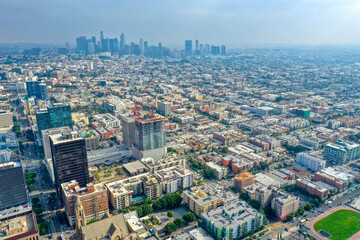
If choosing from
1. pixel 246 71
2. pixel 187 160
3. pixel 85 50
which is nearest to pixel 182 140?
pixel 187 160

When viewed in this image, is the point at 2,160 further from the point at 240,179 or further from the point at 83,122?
the point at 240,179

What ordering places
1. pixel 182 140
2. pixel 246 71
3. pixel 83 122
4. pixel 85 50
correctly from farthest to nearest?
pixel 85 50
pixel 246 71
pixel 83 122
pixel 182 140

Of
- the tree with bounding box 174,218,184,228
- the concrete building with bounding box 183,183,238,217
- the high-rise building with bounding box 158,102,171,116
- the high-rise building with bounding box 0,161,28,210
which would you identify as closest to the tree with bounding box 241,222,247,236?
the concrete building with bounding box 183,183,238,217

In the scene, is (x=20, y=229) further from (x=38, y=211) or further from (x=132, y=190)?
(x=132, y=190)

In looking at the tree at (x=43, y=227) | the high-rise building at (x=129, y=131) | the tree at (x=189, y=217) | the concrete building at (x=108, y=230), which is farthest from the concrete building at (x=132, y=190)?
the high-rise building at (x=129, y=131)

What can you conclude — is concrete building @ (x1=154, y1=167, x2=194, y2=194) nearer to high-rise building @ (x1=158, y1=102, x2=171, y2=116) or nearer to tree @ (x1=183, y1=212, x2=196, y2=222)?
tree @ (x1=183, y1=212, x2=196, y2=222)

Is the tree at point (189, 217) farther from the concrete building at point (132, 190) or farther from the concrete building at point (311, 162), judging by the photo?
the concrete building at point (311, 162)

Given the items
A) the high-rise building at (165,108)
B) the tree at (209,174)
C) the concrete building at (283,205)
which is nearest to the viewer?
the concrete building at (283,205)
